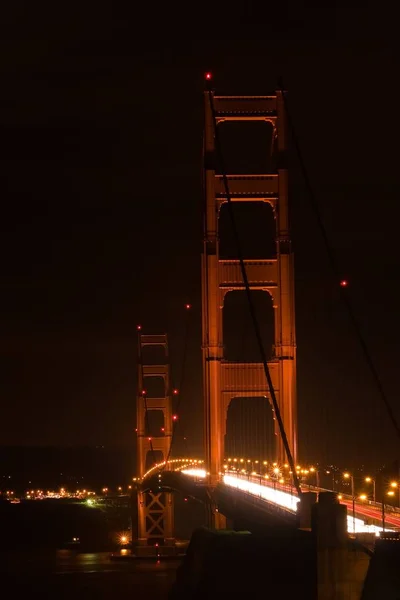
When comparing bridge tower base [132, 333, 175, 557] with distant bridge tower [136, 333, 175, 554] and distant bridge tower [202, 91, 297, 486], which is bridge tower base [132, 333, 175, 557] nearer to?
distant bridge tower [136, 333, 175, 554]

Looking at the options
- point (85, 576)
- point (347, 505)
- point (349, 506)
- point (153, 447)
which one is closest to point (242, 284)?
point (347, 505)

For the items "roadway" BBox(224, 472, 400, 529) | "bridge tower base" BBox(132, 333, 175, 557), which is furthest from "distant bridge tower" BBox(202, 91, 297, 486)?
"bridge tower base" BBox(132, 333, 175, 557)

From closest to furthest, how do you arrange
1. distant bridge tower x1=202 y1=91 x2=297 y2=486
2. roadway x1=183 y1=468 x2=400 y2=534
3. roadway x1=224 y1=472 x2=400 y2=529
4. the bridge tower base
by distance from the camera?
roadway x1=183 y1=468 x2=400 y2=534, roadway x1=224 y1=472 x2=400 y2=529, distant bridge tower x1=202 y1=91 x2=297 y2=486, the bridge tower base

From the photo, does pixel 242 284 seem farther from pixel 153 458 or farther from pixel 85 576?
pixel 153 458

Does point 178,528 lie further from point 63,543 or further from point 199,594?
point 199,594

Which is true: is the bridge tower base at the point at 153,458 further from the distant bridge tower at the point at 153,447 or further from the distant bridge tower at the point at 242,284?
the distant bridge tower at the point at 242,284

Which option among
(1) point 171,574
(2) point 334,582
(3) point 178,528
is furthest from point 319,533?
(3) point 178,528

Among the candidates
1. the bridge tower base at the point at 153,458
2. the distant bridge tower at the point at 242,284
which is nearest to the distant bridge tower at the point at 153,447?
the bridge tower base at the point at 153,458
